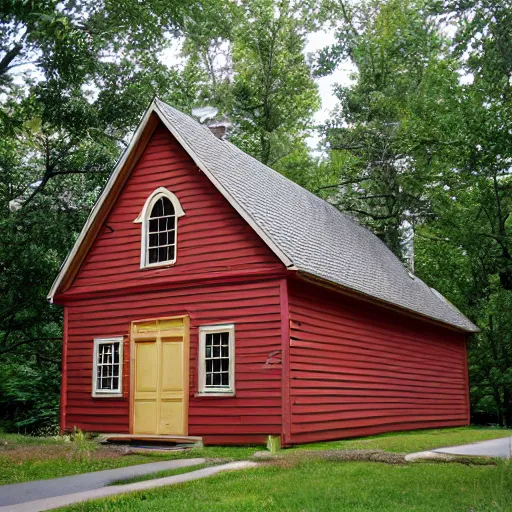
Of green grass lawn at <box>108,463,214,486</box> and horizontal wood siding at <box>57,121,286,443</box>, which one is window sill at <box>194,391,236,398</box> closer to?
horizontal wood siding at <box>57,121,286,443</box>

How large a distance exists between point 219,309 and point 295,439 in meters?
2.94

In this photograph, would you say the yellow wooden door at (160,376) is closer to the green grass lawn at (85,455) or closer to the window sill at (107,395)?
the window sill at (107,395)

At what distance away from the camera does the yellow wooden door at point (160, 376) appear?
1481 centimetres

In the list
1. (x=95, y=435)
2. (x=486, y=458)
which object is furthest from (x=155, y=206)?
(x=486, y=458)

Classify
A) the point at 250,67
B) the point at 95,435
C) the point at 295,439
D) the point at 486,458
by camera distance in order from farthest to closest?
1. the point at 250,67
2. the point at 95,435
3. the point at 295,439
4. the point at 486,458

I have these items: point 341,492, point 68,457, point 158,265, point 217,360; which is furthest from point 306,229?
point 341,492

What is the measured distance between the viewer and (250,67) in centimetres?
3619

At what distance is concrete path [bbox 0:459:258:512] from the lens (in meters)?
7.37

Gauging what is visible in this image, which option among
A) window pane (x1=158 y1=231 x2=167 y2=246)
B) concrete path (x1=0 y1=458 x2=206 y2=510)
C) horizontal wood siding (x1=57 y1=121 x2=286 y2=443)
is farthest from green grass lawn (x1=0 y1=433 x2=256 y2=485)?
window pane (x1=158 y1=231 x2=167 y2=246)

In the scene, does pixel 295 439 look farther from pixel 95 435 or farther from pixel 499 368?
pixel 499 368

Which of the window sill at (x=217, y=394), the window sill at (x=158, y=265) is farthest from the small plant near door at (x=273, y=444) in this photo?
the window sill at (x=158, y=265)

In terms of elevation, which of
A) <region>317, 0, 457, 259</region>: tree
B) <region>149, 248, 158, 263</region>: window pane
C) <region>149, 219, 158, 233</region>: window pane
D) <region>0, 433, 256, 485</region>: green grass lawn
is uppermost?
<region>317, 0, 457, 259</region>: tree

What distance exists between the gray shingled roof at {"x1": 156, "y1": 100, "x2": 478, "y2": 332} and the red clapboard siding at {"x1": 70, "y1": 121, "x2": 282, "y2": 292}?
0.44 m

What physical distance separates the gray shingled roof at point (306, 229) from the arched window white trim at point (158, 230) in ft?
4.36
